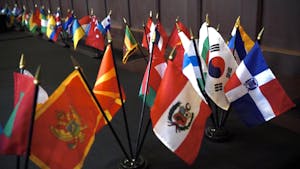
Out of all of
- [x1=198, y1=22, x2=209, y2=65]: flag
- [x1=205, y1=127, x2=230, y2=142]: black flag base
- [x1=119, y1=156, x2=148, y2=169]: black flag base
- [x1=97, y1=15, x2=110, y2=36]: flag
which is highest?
[x1=198, y1=22, x2=209, y2=65]: flag

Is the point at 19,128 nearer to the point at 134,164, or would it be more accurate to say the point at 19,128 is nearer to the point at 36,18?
the point at 134,164

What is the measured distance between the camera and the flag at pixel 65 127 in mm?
735

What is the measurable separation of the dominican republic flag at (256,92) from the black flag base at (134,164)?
380mm

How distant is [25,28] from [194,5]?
3878 millimetres

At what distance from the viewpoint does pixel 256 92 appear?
1.05 metres

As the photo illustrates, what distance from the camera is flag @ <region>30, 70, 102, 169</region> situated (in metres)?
0.74

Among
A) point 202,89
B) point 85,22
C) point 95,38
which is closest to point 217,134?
point 202,89

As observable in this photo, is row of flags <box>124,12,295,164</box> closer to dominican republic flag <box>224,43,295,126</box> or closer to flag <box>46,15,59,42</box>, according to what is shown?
dominican republic flag <box>224,43,295,126</box>

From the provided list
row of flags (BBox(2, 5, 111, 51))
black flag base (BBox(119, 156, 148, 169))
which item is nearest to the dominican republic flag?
black flag base (BBox(119, 156, 148, 169))

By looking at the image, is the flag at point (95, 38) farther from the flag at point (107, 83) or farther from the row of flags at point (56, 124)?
the row of flags at point (56, 124)

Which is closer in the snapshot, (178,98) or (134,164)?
(178,98)

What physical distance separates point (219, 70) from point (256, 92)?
154 millimetres

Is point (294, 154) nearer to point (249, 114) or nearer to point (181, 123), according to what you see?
point (249, 114)

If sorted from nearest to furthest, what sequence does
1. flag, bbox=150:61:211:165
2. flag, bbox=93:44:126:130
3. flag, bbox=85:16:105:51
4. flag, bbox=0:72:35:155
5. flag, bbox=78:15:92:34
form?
1. flag, bbox=0:72:35:155
2. flag, bbox=150:61:211:165
3. flag, bbox=93:44:126:130
4. flag, bbox=85:16:105:51
5. flag, bbox=78:15:92:34
